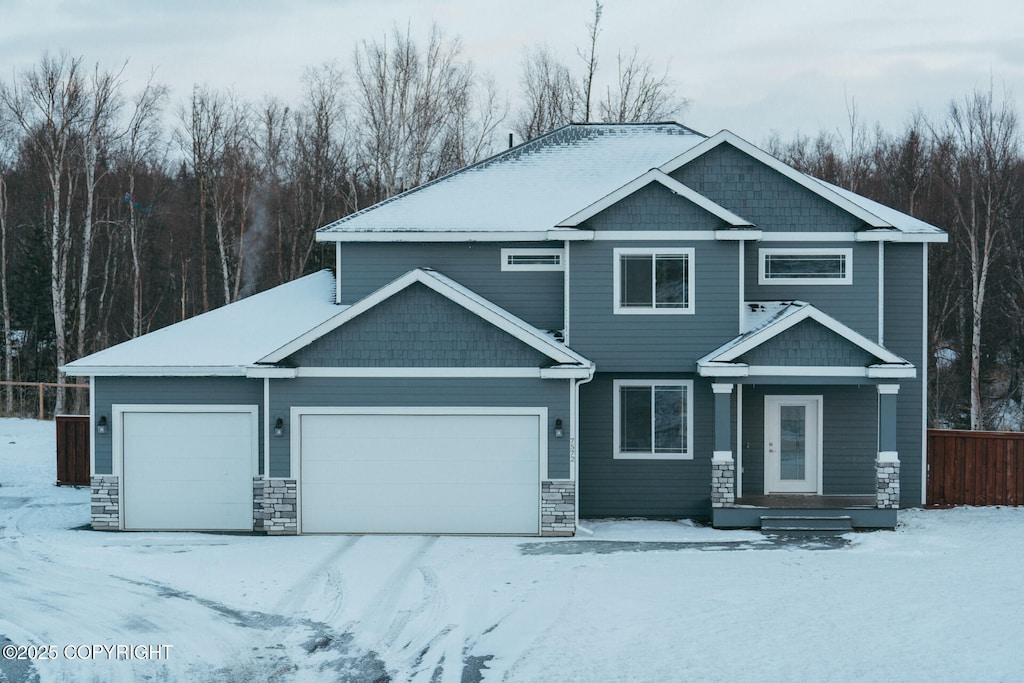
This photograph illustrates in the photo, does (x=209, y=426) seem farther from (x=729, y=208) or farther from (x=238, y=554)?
(x=729, y=208)

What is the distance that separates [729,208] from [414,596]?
9.36 meters

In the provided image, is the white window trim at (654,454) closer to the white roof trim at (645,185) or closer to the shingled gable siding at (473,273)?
the shingled gable siding at (473,273)

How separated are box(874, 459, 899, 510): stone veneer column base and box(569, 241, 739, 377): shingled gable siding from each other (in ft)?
11.1

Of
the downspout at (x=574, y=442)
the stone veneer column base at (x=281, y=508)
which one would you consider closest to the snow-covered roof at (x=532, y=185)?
the downspout at (x=574, y=442)

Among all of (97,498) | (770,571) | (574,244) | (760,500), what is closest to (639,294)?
(574,244)

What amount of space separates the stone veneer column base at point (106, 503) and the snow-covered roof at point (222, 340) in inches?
71.0

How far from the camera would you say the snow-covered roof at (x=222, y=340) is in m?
15.5

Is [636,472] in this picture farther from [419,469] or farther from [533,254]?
[533,254]

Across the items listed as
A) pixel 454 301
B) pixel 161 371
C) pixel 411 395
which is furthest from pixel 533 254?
pixel 161 371

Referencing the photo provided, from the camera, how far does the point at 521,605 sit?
36.6ft

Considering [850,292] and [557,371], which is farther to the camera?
[850,292]

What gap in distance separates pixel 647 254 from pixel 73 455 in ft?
41.2

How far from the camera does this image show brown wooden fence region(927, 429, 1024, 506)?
696 inches

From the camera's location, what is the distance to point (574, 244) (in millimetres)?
16547
